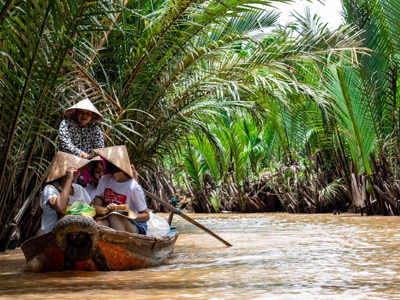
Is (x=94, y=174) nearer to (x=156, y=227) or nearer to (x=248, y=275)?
(x=156, y=227)

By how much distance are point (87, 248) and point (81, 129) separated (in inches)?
66.1

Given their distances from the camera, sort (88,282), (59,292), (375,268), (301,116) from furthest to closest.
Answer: (301,116)
(375,268)
(88,282)
(59,292)

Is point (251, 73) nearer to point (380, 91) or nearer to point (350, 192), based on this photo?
point (380, 91)

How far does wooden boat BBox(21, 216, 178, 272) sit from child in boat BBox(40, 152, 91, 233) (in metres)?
0.27

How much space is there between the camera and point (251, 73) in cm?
784

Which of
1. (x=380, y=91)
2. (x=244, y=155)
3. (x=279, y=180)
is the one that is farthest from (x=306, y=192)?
(x=380, y=91)

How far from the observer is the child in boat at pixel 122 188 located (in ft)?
14.8

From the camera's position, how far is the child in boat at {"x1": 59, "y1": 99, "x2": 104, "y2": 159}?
5117 millimetres

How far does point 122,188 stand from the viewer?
4625mm

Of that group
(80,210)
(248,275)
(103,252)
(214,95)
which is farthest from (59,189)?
(214,95)

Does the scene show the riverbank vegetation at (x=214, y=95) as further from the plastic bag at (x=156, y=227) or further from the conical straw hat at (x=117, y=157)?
the plastic bag at (x=156, y=227)

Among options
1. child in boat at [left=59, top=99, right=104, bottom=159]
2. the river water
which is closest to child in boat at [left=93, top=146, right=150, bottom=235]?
the river water

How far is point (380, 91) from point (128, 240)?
6.79 meters

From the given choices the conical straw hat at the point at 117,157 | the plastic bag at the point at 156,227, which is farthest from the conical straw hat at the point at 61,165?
the plastic bag at the point at 156,227
